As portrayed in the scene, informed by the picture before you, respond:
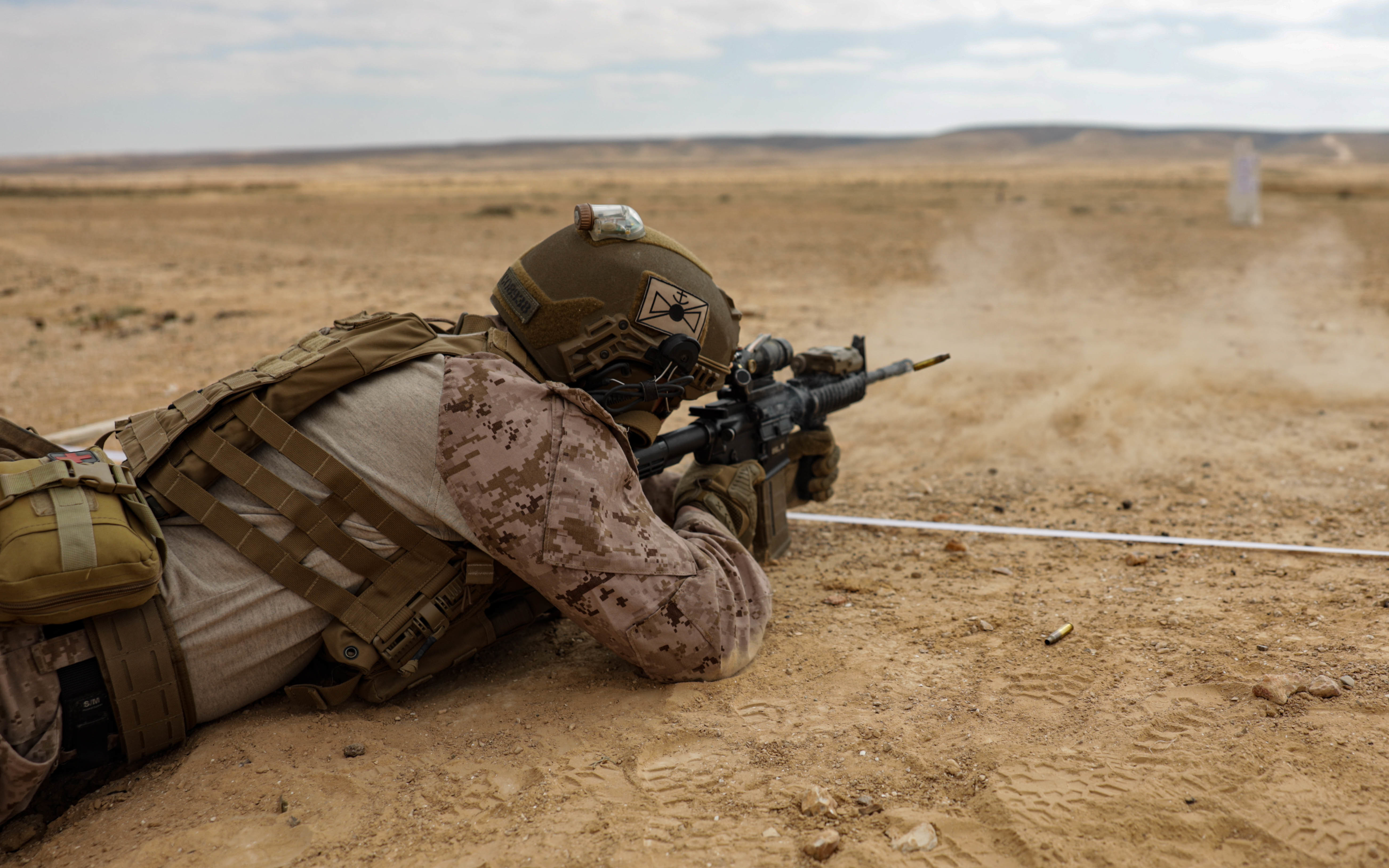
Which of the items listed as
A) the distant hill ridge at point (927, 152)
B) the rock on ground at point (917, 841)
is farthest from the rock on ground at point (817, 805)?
the distant hill ridge at point (927, 152)

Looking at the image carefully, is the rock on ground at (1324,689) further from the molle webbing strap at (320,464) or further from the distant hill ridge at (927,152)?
the distant hill ridge at (927,152)

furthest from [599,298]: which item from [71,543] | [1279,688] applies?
[1279,688]

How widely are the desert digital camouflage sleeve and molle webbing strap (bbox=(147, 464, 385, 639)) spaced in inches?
16.6

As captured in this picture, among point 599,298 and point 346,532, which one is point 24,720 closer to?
point 346,532

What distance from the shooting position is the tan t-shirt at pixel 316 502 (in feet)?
8.15

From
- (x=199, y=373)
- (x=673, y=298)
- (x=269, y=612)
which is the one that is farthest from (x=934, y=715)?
(x=199, y=373)

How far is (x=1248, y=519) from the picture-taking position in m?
4.59

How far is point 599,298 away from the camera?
2.82 meters

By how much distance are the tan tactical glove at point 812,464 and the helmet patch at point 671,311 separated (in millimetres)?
1203

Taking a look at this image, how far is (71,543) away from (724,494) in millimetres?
1941

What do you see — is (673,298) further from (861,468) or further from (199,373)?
(199,373)

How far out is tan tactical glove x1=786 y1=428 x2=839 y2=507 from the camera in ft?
13.6

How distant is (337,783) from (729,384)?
1.92 metres

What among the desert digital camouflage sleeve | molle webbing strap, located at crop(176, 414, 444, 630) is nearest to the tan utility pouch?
molle webbing strap, located at crop(176, 414, 444, 630)
